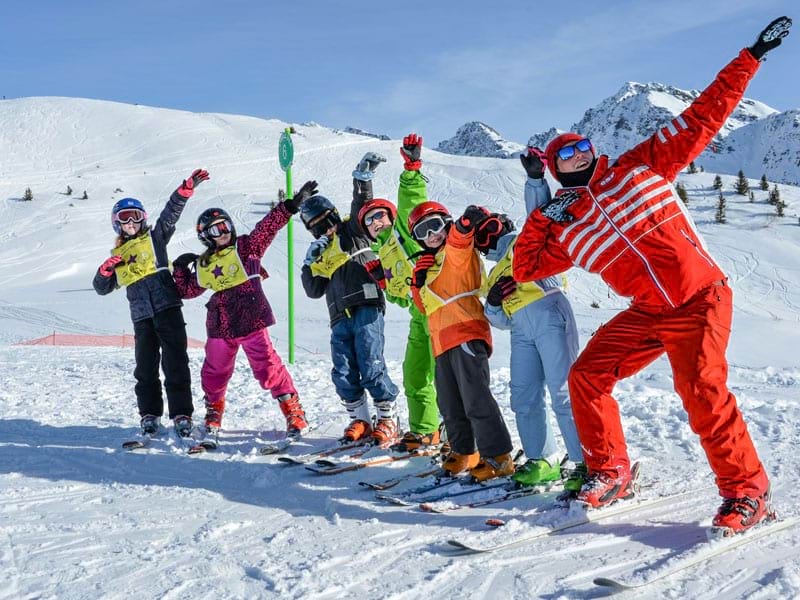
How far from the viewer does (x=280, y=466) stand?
15.5 ft

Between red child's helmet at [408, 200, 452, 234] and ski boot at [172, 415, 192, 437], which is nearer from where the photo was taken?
red child's helmet at [408, 200, 452, 234]

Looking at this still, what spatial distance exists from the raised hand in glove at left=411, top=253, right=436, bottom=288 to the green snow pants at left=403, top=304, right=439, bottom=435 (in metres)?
0.60

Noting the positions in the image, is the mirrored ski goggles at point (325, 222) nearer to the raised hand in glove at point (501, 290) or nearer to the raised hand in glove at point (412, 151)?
the raised hand in glove at point (412, 151)

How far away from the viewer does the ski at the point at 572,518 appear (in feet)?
9.76

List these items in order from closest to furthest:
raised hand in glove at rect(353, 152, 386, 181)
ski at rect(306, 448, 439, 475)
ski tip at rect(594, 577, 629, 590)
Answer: ski tip at rect(594, 577, 629, 590)
ski at rect(306, 448, 439, 475)
raised hand in glove at rect(353, 152, 386, 181)

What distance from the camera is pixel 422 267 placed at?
421 centimetres

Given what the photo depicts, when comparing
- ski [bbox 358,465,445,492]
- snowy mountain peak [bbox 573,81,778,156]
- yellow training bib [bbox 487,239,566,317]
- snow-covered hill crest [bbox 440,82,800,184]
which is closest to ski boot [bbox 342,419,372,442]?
ski [bbox 358,465,445,492]

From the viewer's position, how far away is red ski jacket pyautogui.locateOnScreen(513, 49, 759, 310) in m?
3.11

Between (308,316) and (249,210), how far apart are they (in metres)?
14.3

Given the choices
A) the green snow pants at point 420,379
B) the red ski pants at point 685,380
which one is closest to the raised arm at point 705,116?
the red ski pants at point 685,380

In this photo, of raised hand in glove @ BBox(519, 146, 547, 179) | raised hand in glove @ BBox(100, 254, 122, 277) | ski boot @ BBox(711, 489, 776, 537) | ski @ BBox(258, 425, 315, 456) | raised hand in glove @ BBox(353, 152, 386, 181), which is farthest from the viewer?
raised hand in glove @ BBox(100, 254, 122, 277)

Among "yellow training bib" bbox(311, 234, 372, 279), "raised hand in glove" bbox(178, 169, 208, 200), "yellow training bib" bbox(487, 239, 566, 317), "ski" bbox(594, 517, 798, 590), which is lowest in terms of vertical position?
"ski" bbox(594, 517, 798, 590)

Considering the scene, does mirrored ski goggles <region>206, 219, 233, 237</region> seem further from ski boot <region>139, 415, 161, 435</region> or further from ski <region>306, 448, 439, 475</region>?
ski <region>306, 448, 439, 475</region>

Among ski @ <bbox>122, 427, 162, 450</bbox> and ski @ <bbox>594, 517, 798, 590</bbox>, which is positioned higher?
ski @ <bbox>594, 517, 798, 590</bbox>
